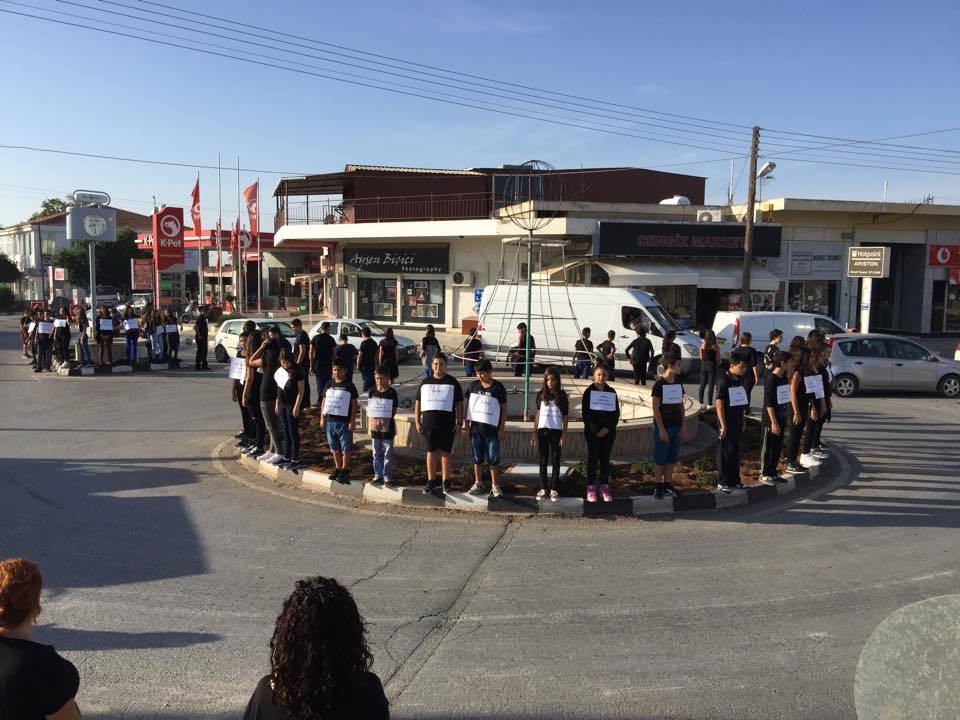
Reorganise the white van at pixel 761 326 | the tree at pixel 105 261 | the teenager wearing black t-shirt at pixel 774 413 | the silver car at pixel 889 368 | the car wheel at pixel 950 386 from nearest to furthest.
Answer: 1. the teenager wearing black t-shirt at pixel 774 413
2. the silver car at pixel 889 368
3. the car wheel at pixel 950 386
4. the white van at pixel 761 326
5. the tree at pixel 105 261

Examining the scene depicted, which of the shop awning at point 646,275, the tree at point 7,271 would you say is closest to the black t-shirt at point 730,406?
the shop awning at point 646,275

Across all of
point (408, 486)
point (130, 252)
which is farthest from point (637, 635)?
point (130, 252)

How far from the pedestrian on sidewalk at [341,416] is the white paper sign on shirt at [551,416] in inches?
93.9

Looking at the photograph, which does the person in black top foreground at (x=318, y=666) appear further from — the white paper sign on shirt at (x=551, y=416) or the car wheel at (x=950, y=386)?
the car wheel at (x=950, y=386)

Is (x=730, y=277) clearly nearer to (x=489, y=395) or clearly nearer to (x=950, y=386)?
(x=950, y=386)

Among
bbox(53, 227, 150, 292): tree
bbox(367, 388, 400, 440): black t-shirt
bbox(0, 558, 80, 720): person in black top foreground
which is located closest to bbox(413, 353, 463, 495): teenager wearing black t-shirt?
bbox(367, 388, 400, 440): black t-shirt

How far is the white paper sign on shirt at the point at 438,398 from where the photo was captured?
29.2ft

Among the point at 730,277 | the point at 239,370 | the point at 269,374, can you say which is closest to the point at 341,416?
the point at 269,374

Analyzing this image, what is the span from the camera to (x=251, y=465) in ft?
35.7

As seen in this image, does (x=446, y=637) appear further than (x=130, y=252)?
No

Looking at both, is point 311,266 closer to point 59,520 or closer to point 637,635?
point 59,520

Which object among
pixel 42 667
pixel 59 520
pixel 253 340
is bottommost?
pixel 59 520

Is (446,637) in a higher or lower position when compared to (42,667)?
lower

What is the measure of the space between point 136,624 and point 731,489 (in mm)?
6773
